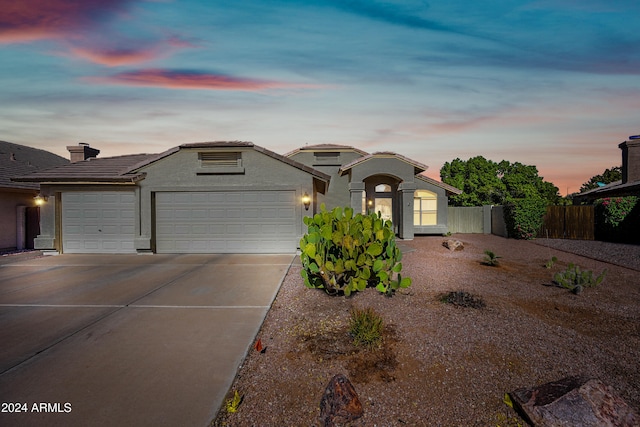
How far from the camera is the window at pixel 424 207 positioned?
63.6ft

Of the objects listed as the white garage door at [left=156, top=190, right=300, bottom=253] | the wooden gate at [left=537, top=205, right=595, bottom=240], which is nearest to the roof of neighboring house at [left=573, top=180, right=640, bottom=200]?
the wooden gate at [left=537, top=205, right=595, bottom=240]

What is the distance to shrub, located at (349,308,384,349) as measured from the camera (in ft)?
14.2

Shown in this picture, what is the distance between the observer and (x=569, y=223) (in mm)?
16859

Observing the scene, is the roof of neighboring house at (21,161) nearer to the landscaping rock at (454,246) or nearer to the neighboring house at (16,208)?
the neighboring house at (16,208)

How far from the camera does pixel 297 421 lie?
2.93 m

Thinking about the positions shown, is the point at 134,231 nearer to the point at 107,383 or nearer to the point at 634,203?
the point at 107,383

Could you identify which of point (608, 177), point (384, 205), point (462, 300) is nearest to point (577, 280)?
point (462, 300)

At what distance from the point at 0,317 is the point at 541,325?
29.8 feet

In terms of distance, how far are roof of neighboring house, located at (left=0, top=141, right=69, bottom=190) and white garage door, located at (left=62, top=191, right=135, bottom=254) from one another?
2232 millimetres

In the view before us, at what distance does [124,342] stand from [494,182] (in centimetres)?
3470

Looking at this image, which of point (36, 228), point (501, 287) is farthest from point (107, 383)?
point (36, 228)

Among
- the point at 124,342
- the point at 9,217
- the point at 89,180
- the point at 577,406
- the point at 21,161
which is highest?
the point at 21,161

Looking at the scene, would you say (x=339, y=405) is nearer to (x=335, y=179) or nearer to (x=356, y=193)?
(x=356, y=193)

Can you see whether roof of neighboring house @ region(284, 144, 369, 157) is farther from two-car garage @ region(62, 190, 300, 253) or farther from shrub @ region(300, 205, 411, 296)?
shrub @ region(300, 205, 411, 296)
